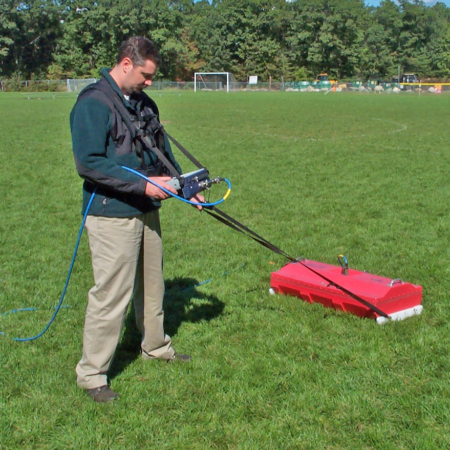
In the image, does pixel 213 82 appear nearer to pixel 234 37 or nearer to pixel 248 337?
pixel 234 37

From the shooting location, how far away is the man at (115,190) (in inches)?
126

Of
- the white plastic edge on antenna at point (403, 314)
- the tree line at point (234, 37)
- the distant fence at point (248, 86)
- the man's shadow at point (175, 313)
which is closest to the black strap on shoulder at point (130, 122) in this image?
the man's shadow at point (175, 313)

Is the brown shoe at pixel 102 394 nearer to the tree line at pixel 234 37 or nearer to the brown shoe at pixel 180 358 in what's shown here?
the brown shoe at pixel 180 358

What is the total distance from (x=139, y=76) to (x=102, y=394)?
1.93 meters

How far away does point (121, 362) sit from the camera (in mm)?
4031

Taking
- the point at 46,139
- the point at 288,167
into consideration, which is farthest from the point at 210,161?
the point at 46,139

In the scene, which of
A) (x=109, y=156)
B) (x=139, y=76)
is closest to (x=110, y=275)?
(x=109, y=156)

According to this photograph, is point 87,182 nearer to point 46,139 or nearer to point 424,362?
point 424,362

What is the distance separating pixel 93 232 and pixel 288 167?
8290 millimetres

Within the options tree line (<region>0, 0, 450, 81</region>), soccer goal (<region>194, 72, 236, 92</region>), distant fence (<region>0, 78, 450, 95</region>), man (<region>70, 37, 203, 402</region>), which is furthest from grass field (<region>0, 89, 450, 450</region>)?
tree line (<region>0, 0, 450, 81</region>)

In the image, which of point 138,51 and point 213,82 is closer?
point 138,51

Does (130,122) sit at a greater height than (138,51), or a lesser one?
lesser

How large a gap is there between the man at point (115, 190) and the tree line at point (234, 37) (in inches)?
2748

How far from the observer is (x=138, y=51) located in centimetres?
321
